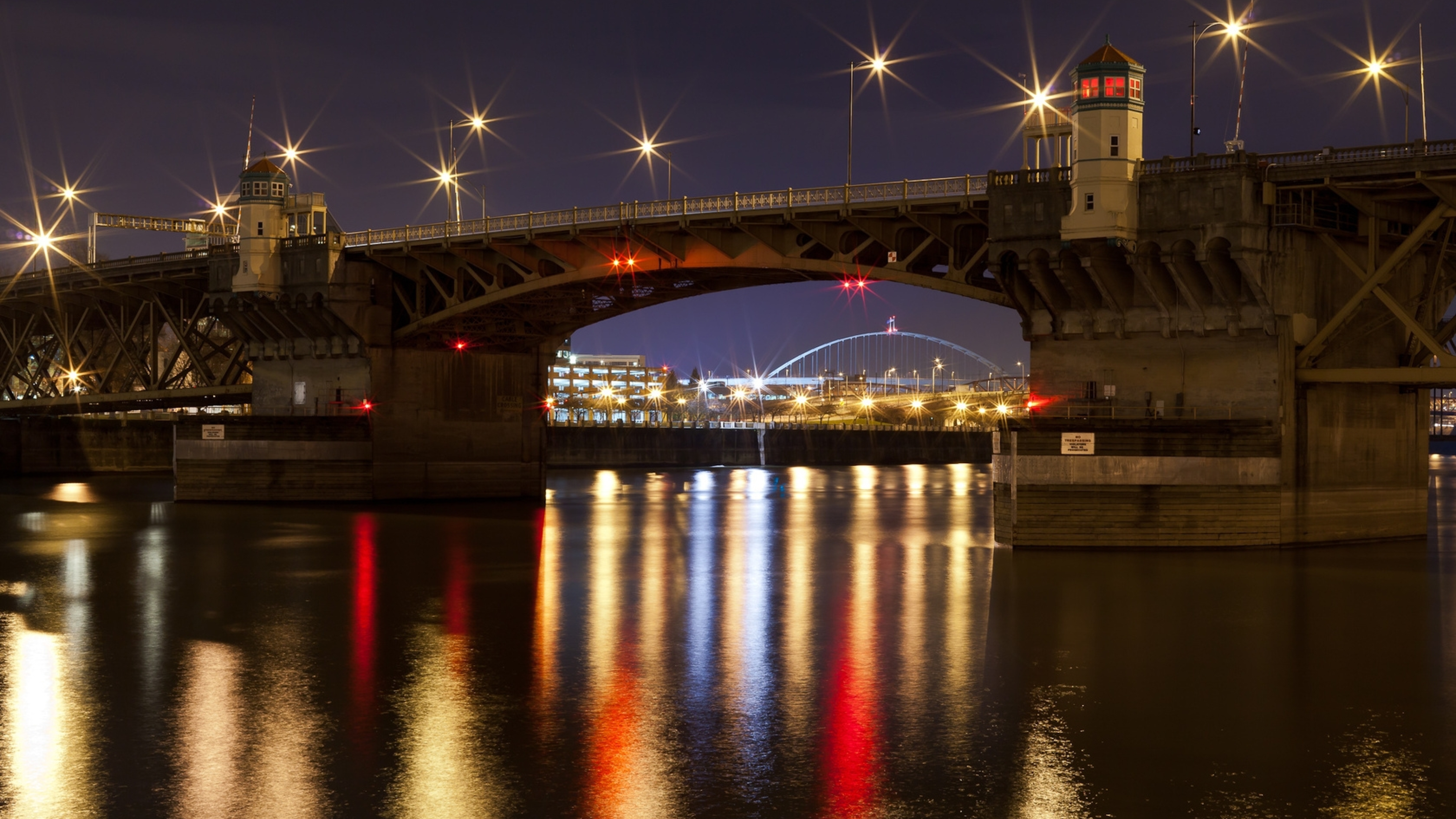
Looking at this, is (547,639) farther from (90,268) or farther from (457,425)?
(90,268)

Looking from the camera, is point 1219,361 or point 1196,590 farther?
point 1219,361

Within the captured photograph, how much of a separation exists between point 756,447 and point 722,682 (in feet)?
400

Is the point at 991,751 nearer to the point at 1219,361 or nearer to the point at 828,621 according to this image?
the point at 828,621

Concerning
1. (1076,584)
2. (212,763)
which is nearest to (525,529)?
(1076,584)

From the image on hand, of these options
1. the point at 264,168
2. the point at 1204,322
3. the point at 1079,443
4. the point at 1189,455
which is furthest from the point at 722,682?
the point at 264,168

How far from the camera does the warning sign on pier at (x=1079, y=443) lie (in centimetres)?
4384

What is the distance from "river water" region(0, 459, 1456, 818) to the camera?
1698cm

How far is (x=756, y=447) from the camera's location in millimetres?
145500

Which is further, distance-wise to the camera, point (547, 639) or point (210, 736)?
point (547, 639)

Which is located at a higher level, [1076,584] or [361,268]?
A: [361,268]

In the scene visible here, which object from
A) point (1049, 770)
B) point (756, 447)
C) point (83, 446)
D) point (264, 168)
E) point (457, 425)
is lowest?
point (1049, 770)

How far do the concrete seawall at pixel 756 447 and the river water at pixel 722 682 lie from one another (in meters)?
79.4

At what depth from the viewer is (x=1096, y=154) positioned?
146 ft

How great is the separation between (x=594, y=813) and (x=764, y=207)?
135 ft
